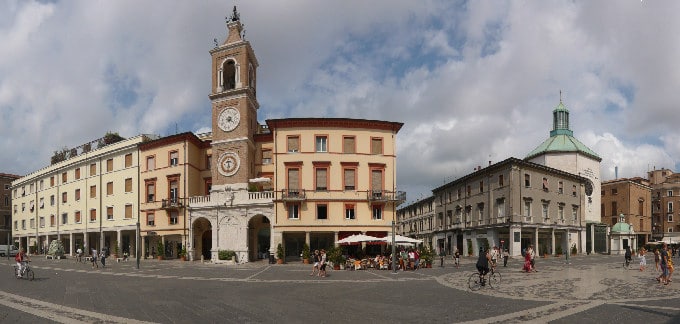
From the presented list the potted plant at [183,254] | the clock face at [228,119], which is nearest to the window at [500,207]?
the clock face at [228,119]

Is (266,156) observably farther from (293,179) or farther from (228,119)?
(228,119)

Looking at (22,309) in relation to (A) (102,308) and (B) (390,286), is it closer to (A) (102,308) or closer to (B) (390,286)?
(A) (102,308)

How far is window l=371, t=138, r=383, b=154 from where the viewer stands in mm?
46156

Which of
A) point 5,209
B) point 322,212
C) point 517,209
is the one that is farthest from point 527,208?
point 5,209

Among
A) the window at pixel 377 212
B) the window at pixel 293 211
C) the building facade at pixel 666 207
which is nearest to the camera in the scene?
the window at pixel 293 211

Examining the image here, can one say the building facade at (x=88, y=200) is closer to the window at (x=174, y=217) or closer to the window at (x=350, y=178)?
the window at (x=174, y=217)

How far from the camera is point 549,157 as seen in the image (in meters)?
66.9

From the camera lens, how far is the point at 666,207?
94312mm

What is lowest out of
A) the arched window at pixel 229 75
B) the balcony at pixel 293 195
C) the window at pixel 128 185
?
the balcony at pixel 293 195

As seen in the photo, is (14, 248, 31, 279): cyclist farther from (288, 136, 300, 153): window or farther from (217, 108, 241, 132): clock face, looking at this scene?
(288, 136, 300, 153): window

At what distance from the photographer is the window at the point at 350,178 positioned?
45219mm

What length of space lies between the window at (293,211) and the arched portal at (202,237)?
9.81 meters

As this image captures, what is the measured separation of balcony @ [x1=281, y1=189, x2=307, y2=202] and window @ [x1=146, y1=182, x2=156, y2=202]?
657 inches

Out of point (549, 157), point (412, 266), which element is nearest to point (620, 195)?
point (549, 157)
